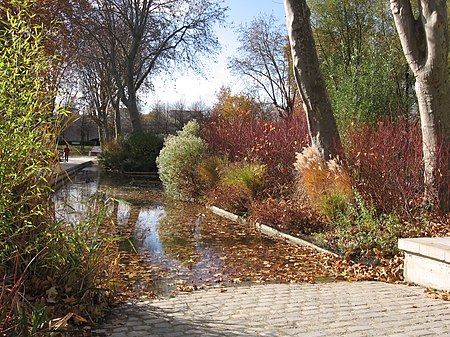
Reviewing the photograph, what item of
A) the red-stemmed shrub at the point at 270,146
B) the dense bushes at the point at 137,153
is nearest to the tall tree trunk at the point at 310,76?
the red-stemmed shrub at the point at 270,146

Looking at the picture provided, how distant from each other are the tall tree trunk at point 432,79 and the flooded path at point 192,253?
276 cm

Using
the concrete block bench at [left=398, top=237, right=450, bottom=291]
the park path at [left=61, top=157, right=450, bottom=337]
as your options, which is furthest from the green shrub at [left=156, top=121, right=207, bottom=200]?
the park path at [left=61, top=157, right=450, bottom=337]

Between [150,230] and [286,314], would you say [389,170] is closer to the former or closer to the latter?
[150,230]

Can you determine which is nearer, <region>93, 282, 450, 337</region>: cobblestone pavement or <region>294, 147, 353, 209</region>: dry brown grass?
<region>93, 282, 450, 337</region>: cobblestone pavement

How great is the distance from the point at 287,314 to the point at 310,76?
23.1 ft

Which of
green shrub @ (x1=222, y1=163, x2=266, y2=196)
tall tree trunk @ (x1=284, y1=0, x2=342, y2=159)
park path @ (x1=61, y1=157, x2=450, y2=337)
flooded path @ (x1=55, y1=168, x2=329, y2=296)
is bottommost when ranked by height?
flooded path @ (x1=55, y1=168, x2=329, y2=296)

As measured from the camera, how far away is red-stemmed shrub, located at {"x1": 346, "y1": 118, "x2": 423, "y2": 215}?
28.1ft

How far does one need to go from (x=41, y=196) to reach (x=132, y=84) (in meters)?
26.1

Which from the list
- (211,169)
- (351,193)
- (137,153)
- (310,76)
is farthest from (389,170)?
(137,153)

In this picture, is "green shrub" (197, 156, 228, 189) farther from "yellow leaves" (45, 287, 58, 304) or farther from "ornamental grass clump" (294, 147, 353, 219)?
"yellow leaves" (45, 287, 58, 304)

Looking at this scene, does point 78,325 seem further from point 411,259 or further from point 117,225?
point 117,225

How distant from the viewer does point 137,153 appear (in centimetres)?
2709

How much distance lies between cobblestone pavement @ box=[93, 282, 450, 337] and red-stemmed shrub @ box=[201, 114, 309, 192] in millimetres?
6759

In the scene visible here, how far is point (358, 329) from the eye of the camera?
4.01 m
